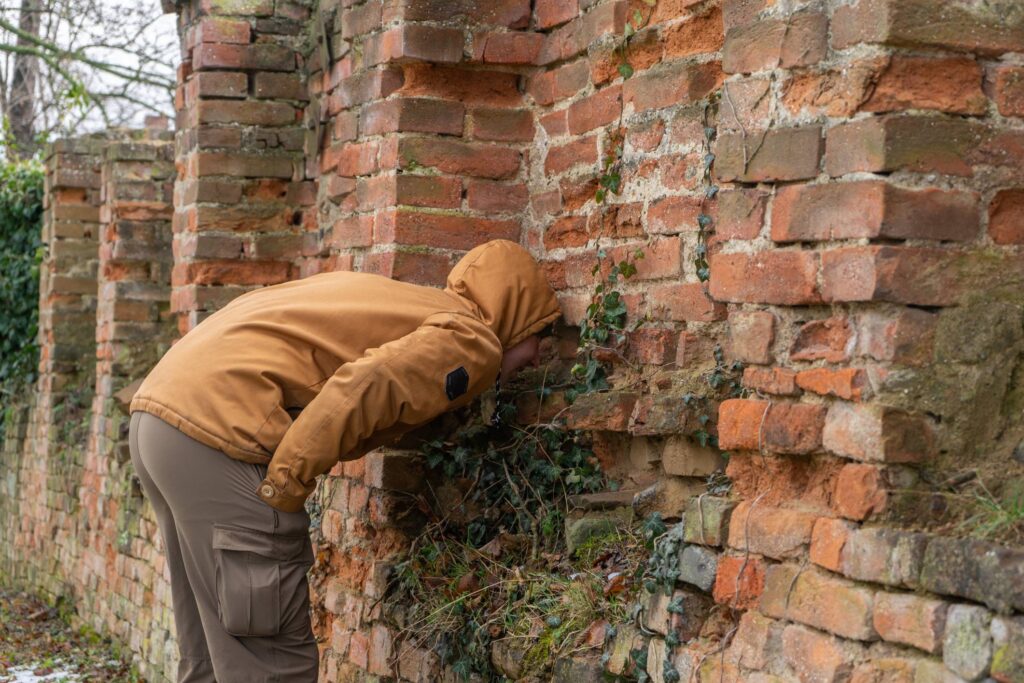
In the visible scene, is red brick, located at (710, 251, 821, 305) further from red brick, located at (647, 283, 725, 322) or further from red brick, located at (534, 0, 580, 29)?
red brick, located at (534, 0, 580, 29)

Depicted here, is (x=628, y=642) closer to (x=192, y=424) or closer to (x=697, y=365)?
(x=697, y=365)

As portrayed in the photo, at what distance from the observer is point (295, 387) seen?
12.1ft

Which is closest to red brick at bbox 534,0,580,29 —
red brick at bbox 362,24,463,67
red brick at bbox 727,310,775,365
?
red brick at bbox 362,24,463,67

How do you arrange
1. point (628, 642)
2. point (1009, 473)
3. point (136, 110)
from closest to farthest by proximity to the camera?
point (1009, 473), point (628, 642), point (136, 110)

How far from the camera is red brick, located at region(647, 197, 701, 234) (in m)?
3.53

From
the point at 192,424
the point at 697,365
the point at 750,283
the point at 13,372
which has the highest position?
the point at 750,283

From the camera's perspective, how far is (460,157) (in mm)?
4348

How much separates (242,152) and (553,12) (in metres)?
2.07

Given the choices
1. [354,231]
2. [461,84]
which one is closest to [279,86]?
[354,231]

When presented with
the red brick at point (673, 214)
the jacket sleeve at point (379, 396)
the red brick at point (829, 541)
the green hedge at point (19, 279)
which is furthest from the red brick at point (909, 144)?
the green hedge at point (19, 279)

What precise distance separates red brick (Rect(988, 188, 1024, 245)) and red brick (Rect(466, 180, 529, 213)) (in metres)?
2.07

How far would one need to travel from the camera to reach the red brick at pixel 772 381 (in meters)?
2.65

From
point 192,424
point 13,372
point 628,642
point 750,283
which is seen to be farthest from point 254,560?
point 13,372

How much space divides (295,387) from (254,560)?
493 millimetres
